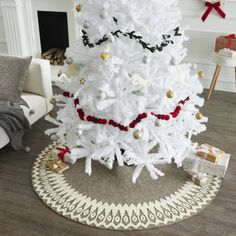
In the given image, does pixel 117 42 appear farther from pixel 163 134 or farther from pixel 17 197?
pixel 17 197

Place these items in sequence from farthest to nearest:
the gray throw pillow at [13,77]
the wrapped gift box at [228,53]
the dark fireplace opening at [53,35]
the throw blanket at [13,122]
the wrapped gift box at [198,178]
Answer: the dark fireplace opening at [53,35]
the wrapped gift box at [228,53]
the gray throw pillow at [13,77]
the throw blanket at [13,122]
the wrapped gift box at [198,178]

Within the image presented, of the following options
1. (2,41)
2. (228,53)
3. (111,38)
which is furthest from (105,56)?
(2,41)

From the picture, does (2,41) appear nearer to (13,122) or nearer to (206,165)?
(13,122)

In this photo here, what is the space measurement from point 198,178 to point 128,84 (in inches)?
36.5

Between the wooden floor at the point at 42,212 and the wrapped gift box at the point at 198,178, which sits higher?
the wrapped gift box at the point at 198,178

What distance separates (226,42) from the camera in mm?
3654

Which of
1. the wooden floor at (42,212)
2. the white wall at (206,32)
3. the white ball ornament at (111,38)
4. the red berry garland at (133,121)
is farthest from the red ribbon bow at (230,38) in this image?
the white ball ornament at (111,38)

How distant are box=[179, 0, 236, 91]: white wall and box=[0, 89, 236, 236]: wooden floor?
1.46 m

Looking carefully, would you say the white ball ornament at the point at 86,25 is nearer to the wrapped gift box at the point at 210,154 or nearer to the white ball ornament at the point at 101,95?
the white ball ornament at the point at 101,95

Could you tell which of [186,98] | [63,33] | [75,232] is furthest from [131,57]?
[63,33]

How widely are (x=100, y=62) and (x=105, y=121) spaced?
Answer: 1.30ft

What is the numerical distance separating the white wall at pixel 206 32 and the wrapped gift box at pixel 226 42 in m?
0.28

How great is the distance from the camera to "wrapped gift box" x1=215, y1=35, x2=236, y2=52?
3.63 m

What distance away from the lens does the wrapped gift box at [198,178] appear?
7.85 feet
